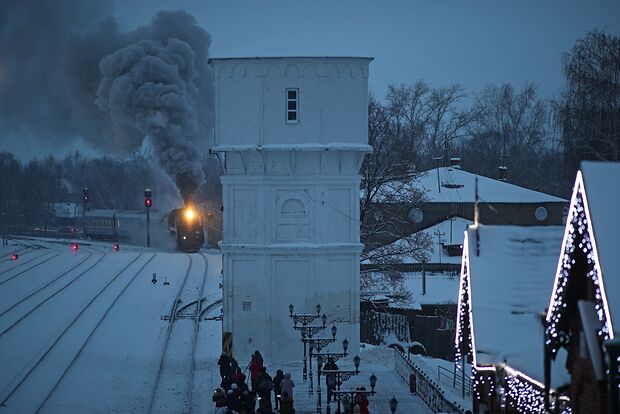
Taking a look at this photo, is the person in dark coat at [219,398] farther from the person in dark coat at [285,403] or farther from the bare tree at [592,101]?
the bare tree at [592,101]

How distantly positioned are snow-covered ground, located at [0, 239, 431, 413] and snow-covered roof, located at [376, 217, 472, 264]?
10981 millimetres

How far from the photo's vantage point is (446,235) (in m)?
46.4

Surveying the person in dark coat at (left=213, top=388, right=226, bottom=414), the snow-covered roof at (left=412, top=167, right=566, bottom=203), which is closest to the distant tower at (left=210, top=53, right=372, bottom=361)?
the person in dark coat at (left=213, top=388, right=226, bottom=414)

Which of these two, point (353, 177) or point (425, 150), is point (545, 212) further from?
point (425, 150)

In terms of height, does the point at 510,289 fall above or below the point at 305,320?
above

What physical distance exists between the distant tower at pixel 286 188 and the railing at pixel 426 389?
9.76 ft

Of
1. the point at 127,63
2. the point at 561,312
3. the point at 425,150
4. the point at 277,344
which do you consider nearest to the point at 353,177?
the point at 277,344

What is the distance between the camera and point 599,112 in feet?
107

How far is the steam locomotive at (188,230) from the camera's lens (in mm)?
55250

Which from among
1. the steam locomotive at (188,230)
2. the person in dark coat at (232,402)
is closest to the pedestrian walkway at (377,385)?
the person in dark coat at (232,402)

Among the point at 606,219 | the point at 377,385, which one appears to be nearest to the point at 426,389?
the point at 377,385

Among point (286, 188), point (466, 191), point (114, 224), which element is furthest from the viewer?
point (114, 224)

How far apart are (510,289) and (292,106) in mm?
15197

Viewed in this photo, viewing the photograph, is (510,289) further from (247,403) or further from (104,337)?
(104,337)
